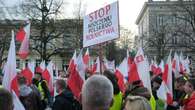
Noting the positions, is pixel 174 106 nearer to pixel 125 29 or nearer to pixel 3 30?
pixel 3 30

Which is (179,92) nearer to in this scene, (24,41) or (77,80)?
(77,80)

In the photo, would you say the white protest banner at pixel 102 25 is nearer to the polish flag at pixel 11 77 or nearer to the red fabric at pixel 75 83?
the red fabric at pixel 75 83

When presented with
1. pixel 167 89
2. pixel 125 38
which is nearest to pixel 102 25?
pixel 167 89

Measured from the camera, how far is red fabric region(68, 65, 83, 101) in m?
8.80

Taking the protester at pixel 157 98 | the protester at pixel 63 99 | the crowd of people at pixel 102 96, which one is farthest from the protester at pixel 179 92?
the protester at pixel 63 99

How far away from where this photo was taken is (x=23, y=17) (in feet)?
155

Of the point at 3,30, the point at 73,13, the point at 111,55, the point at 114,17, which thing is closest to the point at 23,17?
the point at 3,30

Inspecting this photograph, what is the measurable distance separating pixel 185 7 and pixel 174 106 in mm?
38165

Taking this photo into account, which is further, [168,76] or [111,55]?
[111,55]

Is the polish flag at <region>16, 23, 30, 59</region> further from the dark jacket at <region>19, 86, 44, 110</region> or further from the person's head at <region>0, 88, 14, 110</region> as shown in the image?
the person's head at <region>0, 88, 14, 110</region>

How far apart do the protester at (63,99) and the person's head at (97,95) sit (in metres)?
4.18

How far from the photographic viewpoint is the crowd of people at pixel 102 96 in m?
3.68

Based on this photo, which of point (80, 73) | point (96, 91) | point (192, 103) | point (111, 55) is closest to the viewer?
point (96, 91)

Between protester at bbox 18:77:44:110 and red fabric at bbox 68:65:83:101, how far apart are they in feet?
2.77
